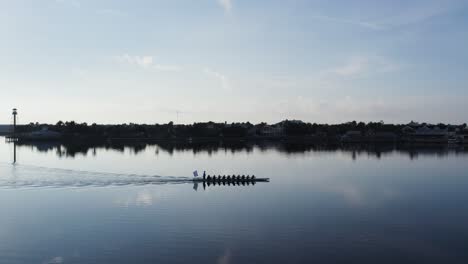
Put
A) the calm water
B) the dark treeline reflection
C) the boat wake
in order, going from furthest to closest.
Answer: the dark treeline reflection → the boat wake → the calm water

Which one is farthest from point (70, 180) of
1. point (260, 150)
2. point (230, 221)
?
point (260, 150)

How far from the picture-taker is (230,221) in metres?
37.3

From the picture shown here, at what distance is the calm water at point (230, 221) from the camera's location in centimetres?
2806

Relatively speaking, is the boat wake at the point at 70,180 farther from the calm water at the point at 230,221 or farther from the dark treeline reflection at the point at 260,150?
the dark treeline reflection at the point at 260,150

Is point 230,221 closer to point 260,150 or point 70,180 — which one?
point 70,180

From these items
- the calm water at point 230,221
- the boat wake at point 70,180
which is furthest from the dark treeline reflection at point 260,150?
the calm water at point 230,221

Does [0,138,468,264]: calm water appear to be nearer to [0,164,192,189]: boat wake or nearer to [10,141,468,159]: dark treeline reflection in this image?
[0,164,192,189]: boat wake

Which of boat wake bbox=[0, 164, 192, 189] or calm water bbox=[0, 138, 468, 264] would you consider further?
boat wake bbox=[0, 164, 192, 189]

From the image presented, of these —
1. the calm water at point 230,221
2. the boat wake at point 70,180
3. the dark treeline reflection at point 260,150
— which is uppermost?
the dark treeline reflection at point 260,150

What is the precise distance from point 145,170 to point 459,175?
60783mm

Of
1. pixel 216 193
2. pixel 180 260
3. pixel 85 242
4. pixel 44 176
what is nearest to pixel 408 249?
pixel 180 260

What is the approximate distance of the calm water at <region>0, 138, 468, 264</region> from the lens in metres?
28.1

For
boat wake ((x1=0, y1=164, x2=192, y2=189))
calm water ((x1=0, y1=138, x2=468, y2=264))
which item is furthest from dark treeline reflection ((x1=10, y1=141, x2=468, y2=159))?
calm water ((x1=0, y1=138, x2=468, y2=264))

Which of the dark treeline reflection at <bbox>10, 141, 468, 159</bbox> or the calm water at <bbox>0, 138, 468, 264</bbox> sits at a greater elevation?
the dark treeline reflection at <bbox>10, 141, 468, 159</bbox>
